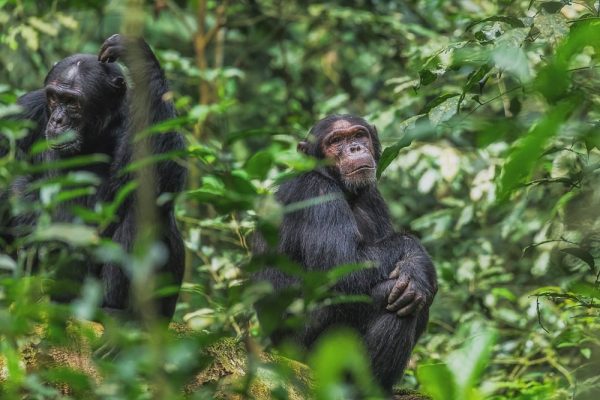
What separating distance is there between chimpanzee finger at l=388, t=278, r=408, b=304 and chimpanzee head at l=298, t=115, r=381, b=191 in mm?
821

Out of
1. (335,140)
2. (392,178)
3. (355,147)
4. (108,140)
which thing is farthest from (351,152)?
(392,178)

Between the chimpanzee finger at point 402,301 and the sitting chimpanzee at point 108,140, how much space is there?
1.28 metres

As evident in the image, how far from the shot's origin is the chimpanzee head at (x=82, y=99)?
557 cm

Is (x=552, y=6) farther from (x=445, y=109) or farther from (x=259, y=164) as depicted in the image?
(x=259, y=164)

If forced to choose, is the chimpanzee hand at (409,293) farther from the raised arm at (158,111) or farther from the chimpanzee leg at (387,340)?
the raised arm at (158,111)

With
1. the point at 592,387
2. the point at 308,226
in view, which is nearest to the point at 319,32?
the point at 308,226

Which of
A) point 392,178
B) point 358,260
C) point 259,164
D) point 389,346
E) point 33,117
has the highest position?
point 259,164

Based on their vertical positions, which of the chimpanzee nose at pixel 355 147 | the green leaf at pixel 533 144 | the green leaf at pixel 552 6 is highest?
the green leaf at pixel 533 144

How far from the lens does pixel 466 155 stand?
759 centimetres

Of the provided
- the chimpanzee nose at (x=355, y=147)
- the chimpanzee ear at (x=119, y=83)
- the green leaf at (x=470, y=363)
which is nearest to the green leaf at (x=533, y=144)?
the green leaf at (x=470, y=363)

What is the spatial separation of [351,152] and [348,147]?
0.07 meters

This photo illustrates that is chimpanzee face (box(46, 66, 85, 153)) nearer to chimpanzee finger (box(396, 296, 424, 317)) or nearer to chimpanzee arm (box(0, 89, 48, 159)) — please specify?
chimpanzee arm (box(0, 89, 48, 159))

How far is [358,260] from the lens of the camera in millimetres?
5262

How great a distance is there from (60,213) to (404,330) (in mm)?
2290
